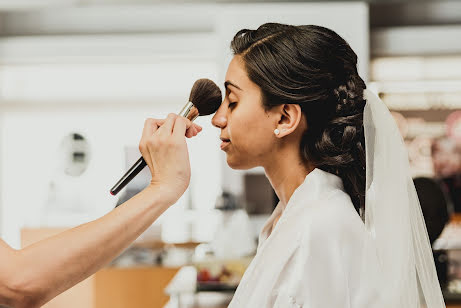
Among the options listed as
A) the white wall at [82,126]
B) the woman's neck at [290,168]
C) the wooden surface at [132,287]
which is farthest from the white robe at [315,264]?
the white wall at [82,126]

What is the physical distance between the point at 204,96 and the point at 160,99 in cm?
433

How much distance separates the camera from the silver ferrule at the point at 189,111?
1.14m

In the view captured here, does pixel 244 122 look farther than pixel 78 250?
Yes

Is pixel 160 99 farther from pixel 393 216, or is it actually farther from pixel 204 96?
pixel 393 216

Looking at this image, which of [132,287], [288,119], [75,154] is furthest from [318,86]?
[75,154]

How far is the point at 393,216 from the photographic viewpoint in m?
1.15

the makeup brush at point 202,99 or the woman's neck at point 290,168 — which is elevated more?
the makeup brush at point 202,99

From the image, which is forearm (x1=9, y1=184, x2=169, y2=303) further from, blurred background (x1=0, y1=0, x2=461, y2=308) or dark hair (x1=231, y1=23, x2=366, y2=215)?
blurred background (x1=0, y1=0, x2=461, y2=308)

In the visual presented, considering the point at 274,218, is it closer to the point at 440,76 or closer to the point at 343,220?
the point at 343,220

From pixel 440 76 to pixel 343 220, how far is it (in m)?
4.22

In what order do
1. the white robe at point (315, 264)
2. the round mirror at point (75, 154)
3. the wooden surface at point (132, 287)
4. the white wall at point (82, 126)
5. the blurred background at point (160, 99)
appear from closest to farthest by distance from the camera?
the white robe at point (315, 264) < the wooden surface at point (132, 287) < the blurred background at point (160, 99) < the round mirror at point (75, 154) < the white wall at point (82, 126)

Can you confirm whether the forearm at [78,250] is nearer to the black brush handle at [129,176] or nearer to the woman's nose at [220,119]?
the black brush handle at [129,176]

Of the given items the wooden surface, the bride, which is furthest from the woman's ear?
the wooden surface

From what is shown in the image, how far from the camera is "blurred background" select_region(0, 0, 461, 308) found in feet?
13.6
